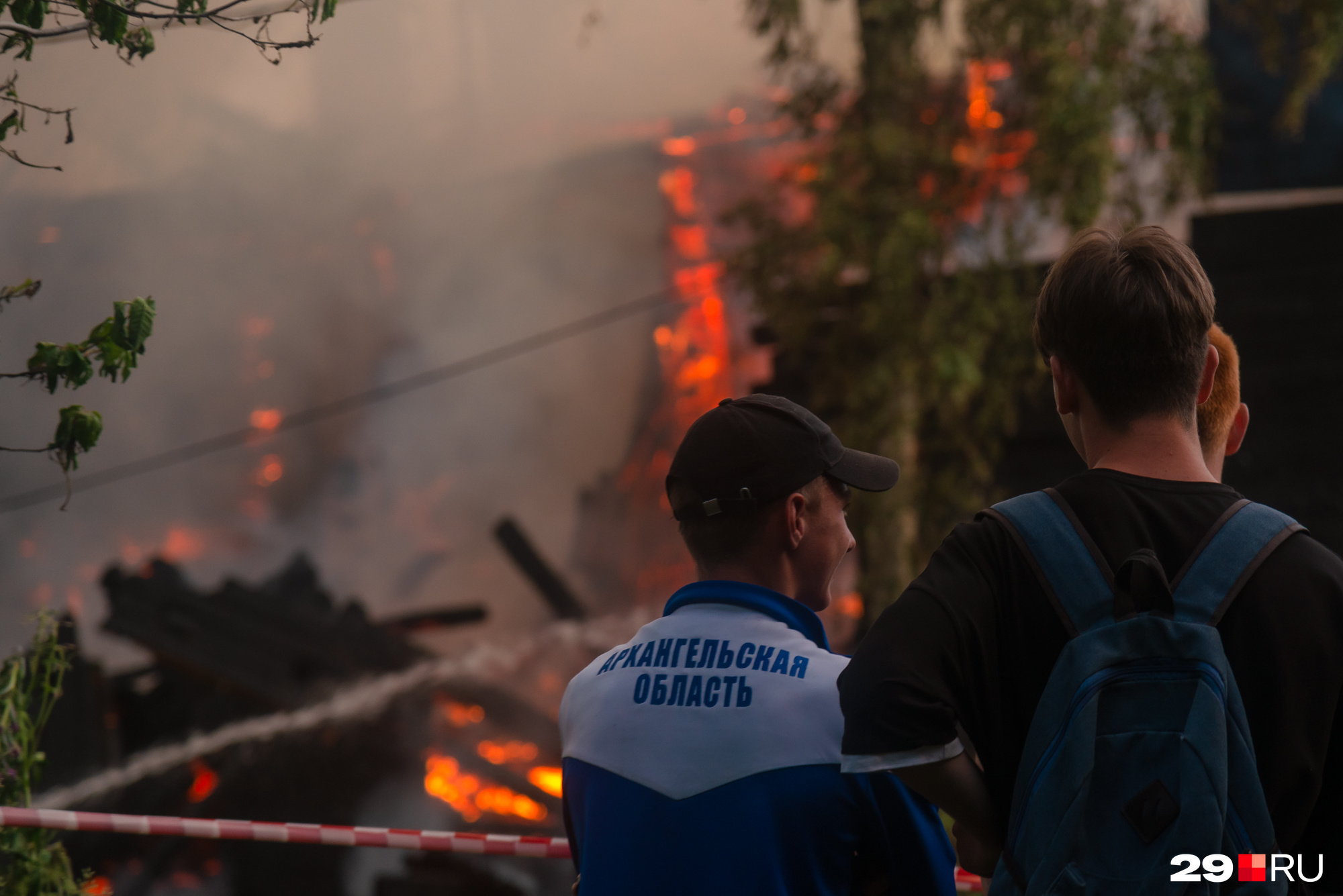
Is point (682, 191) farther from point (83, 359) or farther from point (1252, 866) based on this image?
point (1252, 866)

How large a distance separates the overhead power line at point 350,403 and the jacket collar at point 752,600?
8.51 meters

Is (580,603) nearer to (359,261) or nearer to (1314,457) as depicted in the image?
(359,261)

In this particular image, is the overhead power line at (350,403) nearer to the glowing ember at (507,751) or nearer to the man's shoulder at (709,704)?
the glowing ember at (507,751)

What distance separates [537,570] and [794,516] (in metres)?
7.76

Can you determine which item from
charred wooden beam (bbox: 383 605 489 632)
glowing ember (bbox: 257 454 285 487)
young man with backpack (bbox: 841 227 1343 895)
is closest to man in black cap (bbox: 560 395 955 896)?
young man with backpack (bbox: 841 227 1343 895)

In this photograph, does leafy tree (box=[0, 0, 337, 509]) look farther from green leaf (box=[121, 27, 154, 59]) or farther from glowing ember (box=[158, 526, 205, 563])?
glowing ember (box=[158, 526, 205, 563])

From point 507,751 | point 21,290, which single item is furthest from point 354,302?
point 21,290

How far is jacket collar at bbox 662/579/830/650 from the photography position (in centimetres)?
138

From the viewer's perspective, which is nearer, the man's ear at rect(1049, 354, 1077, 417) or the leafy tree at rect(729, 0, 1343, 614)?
the man's ear at rect(1049, 354, 1077, 417)

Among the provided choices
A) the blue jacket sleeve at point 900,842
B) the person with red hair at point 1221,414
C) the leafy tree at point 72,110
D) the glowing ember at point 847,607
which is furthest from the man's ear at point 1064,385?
the glowing ember at point 847,607

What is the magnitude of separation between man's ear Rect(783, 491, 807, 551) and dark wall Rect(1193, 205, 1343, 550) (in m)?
7.25

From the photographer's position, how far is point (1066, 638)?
3.75 feet

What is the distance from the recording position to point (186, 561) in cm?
879

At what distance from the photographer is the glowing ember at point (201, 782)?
24.8ft
